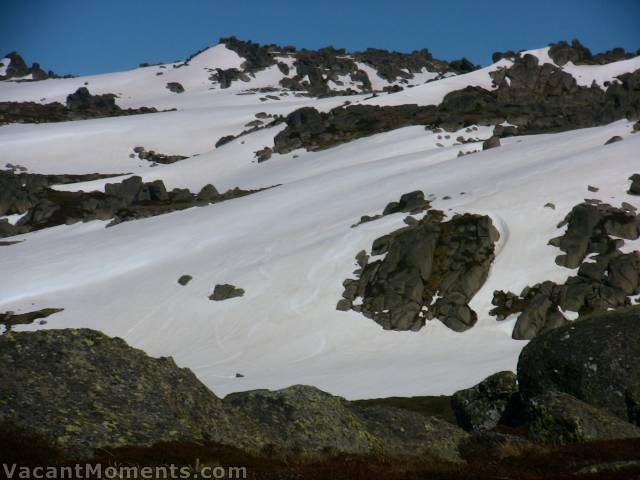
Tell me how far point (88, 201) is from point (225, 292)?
210ft

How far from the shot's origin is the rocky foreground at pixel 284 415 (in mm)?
17188

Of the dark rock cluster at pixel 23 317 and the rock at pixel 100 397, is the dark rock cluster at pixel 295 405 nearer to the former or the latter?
the rock at pixel 100 397

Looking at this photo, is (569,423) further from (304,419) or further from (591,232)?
(591,232)

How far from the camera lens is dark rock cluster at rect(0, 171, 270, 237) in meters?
111

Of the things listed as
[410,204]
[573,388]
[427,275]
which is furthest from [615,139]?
[573,388]

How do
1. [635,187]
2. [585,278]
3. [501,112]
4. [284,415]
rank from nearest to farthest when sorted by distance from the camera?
[284,415] → [585,278] → [635,187] → [501,112]

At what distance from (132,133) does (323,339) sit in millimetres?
147509

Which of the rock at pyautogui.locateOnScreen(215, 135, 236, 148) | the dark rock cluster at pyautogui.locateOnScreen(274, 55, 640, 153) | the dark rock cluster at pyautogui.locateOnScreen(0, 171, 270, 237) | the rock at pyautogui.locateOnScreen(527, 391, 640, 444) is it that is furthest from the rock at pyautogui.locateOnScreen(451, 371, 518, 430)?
the rock at pyautogui.locateOnScreen(215, 135, 236, 148)

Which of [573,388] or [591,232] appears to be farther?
[591,232]

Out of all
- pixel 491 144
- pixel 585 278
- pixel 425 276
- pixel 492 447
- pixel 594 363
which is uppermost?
pixel 491 144

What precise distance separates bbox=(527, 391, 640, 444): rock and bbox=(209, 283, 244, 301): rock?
4436 cm

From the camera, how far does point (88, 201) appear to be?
122 metres

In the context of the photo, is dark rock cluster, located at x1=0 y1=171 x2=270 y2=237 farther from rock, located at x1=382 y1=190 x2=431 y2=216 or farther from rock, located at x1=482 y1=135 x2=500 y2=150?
rock, located at x1=382 y1=190 x2=431 y2=216

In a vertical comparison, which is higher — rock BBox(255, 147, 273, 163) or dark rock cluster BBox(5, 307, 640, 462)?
rock BBox(255, 147, 273, 163)
